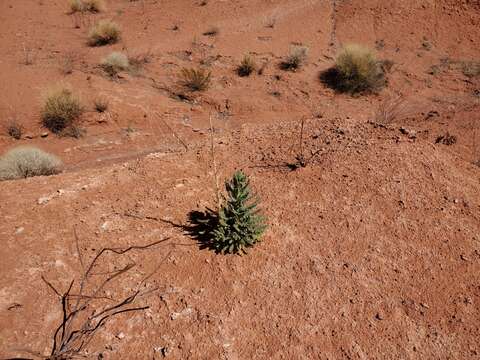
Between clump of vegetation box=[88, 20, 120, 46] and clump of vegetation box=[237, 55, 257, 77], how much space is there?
3.55 m

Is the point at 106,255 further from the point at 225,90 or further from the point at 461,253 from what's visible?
the point at 225,90

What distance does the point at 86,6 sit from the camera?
1246 centimetres

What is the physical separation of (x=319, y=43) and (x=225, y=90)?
3.52 metres

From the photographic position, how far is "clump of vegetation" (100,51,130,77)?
874 centimetres

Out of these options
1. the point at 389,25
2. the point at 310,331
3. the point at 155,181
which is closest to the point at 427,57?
the point at 389,25

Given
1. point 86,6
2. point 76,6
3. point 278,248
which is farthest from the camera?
point 86,6

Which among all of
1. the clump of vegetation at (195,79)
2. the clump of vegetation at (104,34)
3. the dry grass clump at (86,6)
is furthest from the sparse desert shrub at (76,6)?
the clump of vegetation at (195,79)

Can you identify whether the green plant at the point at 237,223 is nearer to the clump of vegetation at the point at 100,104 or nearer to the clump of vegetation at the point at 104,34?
the clump of vegetation at the point at 100,104

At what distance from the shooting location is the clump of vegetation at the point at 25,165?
546 centimetres

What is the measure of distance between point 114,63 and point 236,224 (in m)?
7.12

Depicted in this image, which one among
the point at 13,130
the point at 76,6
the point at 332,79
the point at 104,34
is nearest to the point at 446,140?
the point at 332,79

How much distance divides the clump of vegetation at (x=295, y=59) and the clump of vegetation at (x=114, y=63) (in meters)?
3.84

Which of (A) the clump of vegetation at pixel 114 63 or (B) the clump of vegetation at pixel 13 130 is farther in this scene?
(A) the clump of vegetation at pixel 114 63

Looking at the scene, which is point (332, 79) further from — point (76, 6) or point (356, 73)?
point (76, 6)
